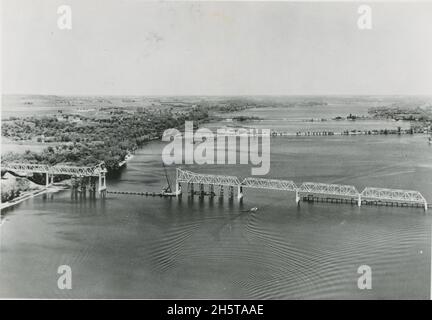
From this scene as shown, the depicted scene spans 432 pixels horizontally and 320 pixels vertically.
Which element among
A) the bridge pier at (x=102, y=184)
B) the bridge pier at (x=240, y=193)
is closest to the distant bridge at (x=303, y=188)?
the bridge pier at (x=240, y=193)

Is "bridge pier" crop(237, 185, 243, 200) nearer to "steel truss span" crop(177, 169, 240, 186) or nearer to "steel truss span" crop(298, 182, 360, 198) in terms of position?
"steel truss span" crop(177, 169, 240, 186)

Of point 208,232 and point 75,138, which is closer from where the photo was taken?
point 208,232

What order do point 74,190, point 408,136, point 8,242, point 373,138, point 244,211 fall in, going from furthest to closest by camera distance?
point 373,138, point 408,136, point 74,190, point 244,211, point 8,242

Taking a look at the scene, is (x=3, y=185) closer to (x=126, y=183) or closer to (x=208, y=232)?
(x=126, y=183)

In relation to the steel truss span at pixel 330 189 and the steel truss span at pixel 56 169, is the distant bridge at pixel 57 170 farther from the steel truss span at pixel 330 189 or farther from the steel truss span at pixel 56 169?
the steel truss span at pixel 330 189
